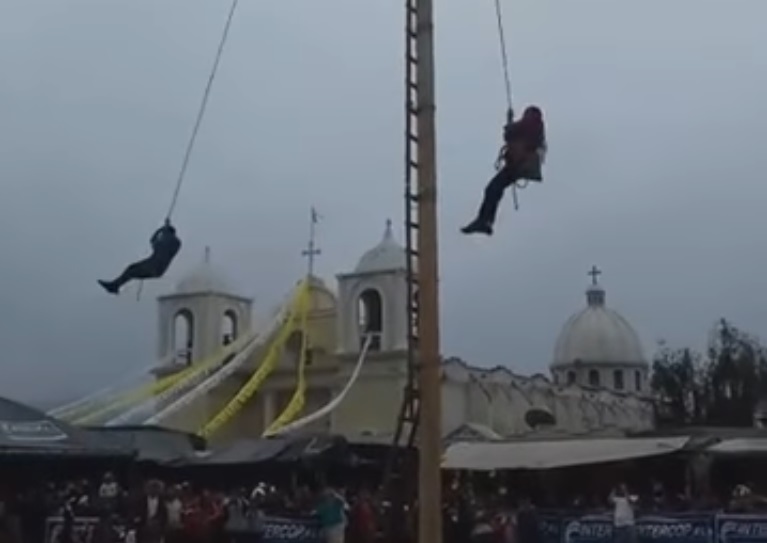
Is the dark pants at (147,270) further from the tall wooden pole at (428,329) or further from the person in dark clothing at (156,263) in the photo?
the tall wooden pole at (428,329)

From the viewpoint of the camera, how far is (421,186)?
11.5 m

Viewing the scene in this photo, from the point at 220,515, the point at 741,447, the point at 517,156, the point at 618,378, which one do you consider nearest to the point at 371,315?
the point at 741,447

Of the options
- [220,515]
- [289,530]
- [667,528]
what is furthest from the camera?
[289,530]

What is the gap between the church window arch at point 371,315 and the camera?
49656mm

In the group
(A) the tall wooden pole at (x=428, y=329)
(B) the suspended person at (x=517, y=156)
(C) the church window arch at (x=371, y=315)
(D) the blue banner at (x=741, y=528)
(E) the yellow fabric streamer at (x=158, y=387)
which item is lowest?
(D) the blue banner at (x=741, y=528)

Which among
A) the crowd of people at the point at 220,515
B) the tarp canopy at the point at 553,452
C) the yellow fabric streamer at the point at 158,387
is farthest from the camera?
the yellow fabric streamer at the point at 158,387

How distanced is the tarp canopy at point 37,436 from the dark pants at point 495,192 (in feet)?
41.6

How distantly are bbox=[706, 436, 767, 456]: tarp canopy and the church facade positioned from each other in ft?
46.5

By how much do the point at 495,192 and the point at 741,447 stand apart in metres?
18.0

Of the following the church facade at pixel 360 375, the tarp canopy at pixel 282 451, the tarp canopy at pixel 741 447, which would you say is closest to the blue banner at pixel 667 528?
the tarp canopy at pixel 741 447

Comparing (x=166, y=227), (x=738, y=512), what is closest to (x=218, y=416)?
(x=738, y=512)

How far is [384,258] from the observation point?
164 ft

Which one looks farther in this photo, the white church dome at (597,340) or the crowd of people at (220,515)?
the white church dome at (597,340)

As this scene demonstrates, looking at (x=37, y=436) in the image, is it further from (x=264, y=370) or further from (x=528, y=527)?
(x=264, y=370)
